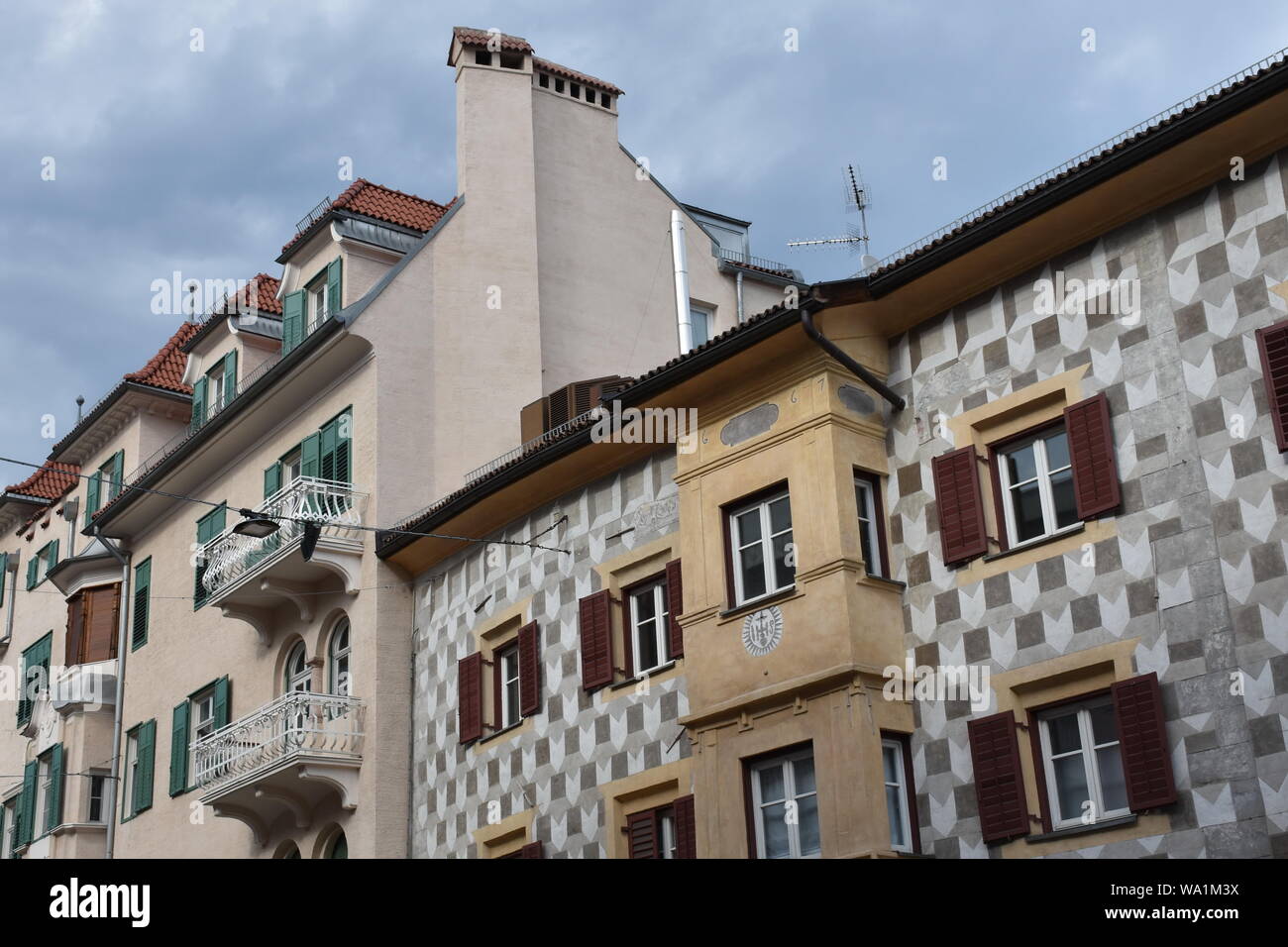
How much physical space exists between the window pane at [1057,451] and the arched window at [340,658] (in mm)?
14178

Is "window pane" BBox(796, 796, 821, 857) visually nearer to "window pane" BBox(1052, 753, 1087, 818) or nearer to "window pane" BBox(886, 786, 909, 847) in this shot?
"window pane" BBox(886, 786, 909, 847)

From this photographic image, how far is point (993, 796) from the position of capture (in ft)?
57.1

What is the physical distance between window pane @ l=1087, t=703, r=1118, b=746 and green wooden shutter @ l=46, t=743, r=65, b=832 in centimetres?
2719

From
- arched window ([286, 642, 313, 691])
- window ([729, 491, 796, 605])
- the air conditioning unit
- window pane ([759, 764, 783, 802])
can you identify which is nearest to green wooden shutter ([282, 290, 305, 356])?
the air conditioning unit

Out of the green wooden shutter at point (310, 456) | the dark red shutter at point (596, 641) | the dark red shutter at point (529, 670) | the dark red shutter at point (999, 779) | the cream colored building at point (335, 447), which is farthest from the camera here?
the green wooden shutter at point (310, 456)

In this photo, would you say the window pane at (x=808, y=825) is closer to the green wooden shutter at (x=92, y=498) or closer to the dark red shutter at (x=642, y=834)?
the dark red shutter at (x=642, y=834)

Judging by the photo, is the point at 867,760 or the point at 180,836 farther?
the point at 180,836

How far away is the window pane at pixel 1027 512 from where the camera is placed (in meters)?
18.2

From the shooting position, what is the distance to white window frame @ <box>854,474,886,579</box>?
19.5m

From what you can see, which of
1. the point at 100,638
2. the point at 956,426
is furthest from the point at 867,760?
the point at 100,638

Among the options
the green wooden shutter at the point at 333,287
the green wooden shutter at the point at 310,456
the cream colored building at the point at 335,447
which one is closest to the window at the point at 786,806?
the cream colored building at the point at 335,447

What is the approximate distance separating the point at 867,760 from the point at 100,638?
2432 centimetres
